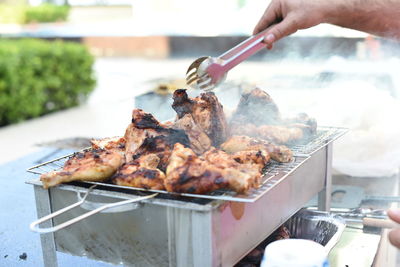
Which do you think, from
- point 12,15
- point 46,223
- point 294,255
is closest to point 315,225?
point 294,255

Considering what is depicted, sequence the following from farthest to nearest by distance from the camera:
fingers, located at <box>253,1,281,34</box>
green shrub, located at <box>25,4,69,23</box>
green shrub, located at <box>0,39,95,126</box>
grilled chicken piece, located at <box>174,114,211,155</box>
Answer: green shrub, located at <box>25,4,69,23</box> → green shrub, located at <box>0,39,95,126</box> → fingers, located at <box>253,1,281,34</box> → grilled chicken piece, located at <box>174,114,211,155</box>

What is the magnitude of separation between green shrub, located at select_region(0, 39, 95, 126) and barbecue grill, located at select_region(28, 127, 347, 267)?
7.29 metres

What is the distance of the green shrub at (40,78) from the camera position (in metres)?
9.24

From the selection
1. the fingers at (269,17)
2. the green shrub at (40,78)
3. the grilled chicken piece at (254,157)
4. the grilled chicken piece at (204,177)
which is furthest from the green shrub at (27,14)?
the grilled chicken piece at (204,177)

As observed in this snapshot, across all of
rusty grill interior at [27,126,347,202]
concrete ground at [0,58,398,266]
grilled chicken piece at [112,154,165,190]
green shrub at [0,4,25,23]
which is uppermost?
green shrub at [0,4,25,23]

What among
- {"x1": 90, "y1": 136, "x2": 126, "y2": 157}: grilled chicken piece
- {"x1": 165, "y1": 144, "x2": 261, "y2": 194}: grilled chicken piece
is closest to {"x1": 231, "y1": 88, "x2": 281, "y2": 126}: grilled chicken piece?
{"x1": 90, "y1": 136, "x2": 126, "y2": 157}: grilled chicken piece

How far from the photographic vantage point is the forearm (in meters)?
3.20

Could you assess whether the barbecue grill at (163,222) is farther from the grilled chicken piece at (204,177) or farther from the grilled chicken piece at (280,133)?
the grilled chicken piece at (280,133)

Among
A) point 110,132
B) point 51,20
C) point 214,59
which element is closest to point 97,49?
point 51,20

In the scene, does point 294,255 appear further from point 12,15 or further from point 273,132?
point 12,15

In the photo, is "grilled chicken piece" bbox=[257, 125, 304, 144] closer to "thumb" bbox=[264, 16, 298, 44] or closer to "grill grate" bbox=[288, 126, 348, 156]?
"grill grate" bbox=[288, 126, 348, 156]

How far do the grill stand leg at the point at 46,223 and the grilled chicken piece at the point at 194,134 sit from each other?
0.74 m

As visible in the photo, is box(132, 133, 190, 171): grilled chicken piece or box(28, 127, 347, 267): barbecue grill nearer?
box(28, 127, 347, 267): barbecue grill

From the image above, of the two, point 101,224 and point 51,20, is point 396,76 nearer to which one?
point 101,224
